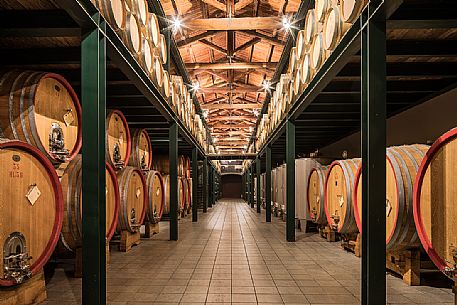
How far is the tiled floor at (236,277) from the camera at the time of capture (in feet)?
12.1

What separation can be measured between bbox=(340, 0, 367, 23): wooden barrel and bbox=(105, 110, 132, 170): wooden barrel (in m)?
3.17

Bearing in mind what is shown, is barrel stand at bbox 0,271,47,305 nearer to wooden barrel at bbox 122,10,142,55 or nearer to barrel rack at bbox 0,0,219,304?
barrel rack at bbox 0,0,219,304

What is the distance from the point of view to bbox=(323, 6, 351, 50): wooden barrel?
389cm

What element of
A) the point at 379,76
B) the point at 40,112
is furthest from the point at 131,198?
the point at 379,76

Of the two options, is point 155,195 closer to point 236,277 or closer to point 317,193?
point 317,193

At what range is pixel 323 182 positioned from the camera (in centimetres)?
702

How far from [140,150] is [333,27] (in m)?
4.13

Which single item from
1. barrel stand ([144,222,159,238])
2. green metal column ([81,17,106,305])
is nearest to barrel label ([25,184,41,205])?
green metal column ([81,17,106,305])

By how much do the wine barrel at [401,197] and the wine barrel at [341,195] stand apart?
124 centimetres

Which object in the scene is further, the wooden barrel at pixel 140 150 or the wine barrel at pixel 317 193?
the wine barrel at pixel 317 193

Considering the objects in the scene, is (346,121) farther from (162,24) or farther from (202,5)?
(202,5)

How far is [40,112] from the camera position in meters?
3.52

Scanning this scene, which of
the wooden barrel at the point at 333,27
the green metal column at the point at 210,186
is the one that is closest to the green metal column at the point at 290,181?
the wooden barrel at the point at 333,27

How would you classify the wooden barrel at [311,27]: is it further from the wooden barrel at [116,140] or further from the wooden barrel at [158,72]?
the wooden barrel at [116,140]
